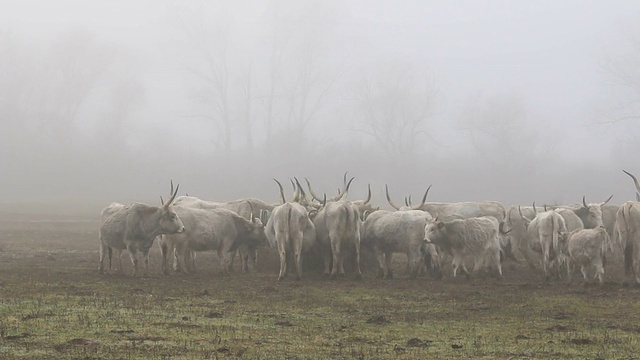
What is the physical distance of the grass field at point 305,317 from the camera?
30.0ft

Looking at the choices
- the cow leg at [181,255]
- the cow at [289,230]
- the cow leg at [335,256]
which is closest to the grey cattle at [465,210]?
the cow leg at [335,256]

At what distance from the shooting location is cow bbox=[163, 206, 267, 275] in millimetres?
19266

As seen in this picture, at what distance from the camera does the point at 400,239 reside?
1884 cm

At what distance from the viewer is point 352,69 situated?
102 meters

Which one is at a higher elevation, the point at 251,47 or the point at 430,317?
the point at 251,47

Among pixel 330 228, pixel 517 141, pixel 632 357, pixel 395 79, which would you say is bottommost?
pixel 632 357

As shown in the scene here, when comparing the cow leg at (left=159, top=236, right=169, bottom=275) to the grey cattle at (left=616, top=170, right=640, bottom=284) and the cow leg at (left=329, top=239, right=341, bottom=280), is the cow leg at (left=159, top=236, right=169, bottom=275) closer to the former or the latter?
the cow leg at (left=329, top=239, right=341, bottom=280)

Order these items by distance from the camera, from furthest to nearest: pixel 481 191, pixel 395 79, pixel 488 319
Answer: pixel 395 79, pixel 481 191, pixel 488 319

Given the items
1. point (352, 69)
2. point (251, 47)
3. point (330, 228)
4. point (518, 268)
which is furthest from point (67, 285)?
point (251, 47)

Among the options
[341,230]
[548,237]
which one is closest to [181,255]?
[341,230]

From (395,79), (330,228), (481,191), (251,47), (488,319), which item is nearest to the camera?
(488,319)

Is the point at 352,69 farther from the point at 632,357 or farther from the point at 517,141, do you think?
the point at 632,357

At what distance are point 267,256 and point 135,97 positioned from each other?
2451 inches

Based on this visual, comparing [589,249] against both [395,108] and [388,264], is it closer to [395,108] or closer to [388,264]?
[388,264]
